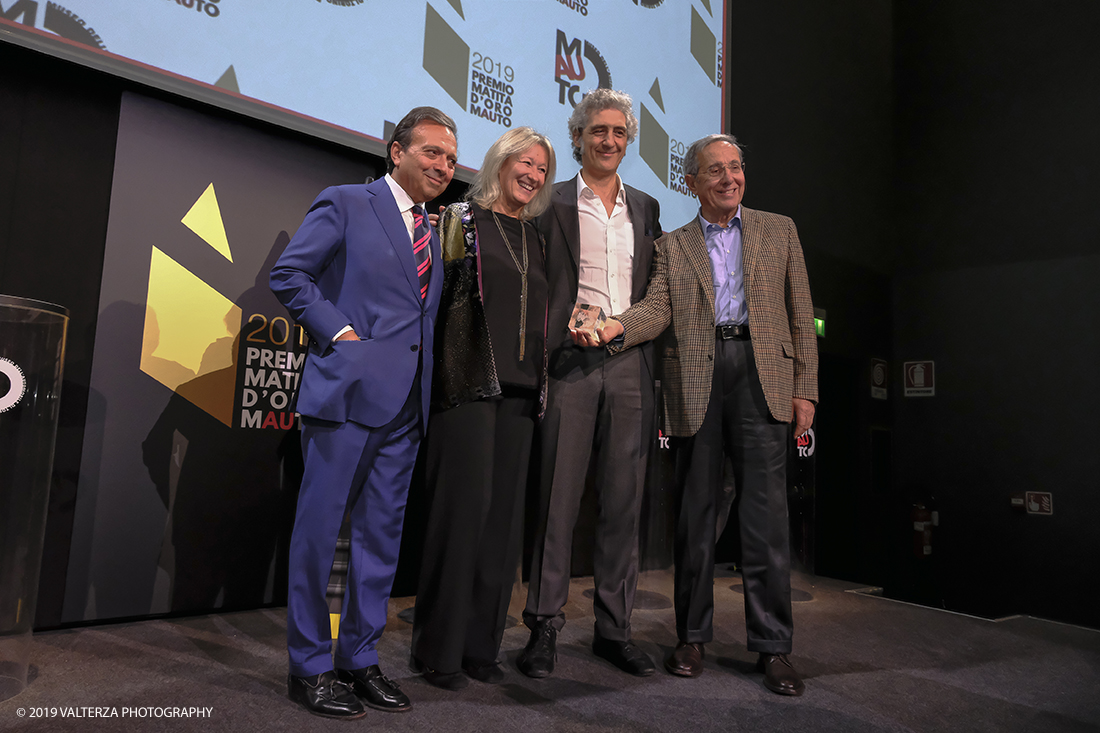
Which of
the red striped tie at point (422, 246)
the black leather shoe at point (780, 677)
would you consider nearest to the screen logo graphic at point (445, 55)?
the red striped tie at point (422, 246)

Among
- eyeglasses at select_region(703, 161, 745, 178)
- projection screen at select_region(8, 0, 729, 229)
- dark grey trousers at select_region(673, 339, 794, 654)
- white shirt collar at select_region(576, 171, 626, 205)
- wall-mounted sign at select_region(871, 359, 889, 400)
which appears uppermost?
projection screen at select_region(8, 0, 729, 229)

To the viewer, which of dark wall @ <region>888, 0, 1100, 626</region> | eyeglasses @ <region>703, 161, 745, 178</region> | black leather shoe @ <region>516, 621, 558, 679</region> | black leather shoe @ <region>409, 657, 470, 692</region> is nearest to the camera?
black leather shoe @ <region>409, 657, 470, 692</region>

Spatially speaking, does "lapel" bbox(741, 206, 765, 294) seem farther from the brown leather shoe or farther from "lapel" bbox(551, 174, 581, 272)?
the brown leather shoe

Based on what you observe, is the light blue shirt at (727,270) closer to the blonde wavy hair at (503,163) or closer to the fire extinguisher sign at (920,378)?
the blonde wavy hair at (503,163)

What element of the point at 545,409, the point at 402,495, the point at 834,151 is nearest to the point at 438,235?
the point at 545,409

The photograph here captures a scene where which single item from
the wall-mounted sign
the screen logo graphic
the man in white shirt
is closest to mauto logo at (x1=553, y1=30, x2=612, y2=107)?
the screen logo graphic

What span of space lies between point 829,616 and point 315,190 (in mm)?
3004

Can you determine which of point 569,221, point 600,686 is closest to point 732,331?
point 569,221

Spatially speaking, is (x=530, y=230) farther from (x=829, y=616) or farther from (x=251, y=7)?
(x=829, y=616)

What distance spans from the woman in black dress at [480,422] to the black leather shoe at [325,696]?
255mm

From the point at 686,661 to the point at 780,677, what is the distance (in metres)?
0.28

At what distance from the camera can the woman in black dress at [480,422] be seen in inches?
71.9

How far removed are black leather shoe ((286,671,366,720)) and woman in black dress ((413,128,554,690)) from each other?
26 cm

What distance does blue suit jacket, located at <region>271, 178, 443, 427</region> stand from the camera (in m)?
1.67
